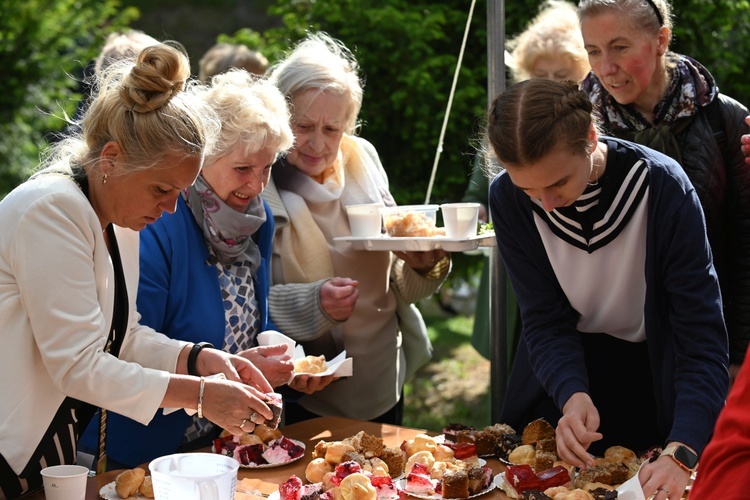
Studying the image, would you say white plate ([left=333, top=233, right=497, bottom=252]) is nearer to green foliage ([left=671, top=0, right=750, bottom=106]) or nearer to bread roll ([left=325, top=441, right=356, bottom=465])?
→ bread roll ([left=325, top=441, right=356, bottom=465])

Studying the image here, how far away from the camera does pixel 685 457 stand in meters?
2.03

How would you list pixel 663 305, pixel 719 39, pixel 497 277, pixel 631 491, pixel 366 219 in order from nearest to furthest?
1. pixel 631 491
2. pixel 663 305
3. pixel 366 219
4. pixel 497 277
5. pixel 719 39

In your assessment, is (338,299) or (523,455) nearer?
(523,455)

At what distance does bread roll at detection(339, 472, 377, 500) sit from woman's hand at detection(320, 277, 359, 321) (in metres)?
0.89

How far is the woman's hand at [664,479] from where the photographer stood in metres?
1.98

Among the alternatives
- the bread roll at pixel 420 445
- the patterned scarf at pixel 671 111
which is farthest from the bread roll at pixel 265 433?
the patterned scarf at pixel 671 111

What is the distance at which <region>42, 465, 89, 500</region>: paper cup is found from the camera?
1.99 metres

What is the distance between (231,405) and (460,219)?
115 centimetres

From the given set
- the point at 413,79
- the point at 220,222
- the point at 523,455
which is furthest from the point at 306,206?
A: the point at 413,79

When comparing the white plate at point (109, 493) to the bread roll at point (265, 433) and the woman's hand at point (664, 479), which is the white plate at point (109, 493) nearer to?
the bread roll at point (265, 433)

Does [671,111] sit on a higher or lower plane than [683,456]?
higher

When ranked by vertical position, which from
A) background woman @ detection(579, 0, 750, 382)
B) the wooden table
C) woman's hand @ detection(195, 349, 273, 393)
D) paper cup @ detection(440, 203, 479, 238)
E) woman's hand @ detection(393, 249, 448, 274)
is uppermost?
background woman @ detection(579, 0, 750, 382)

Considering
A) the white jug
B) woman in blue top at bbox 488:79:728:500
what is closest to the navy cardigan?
woman in blue top at bbox 488:79:728:500

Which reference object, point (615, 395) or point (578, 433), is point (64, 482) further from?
point (615, 395)
